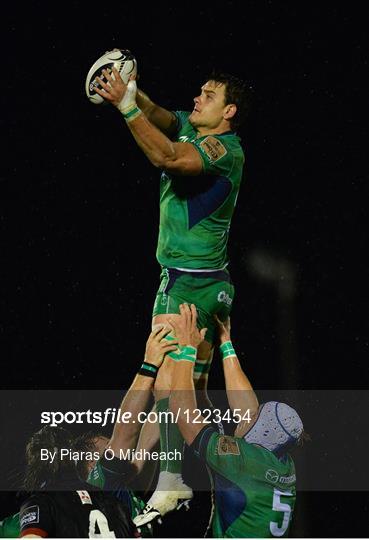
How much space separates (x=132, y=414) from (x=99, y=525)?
59 centimetres

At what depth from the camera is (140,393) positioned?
4.92 meters

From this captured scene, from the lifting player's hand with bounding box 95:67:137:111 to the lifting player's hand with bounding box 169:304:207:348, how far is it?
38.9 inches

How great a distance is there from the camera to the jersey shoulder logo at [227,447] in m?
4.70

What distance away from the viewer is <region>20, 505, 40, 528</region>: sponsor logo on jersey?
441 centimetres

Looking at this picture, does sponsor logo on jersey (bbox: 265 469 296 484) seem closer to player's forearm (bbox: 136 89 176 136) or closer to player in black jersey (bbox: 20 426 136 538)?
player in black jersey (bbox: 20 426 136 538)

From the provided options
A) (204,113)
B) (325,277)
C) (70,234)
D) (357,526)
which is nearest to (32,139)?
(70,234)

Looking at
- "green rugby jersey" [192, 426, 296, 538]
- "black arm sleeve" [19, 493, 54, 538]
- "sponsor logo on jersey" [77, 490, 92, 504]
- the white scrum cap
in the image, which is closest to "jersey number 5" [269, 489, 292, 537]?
"green rugby jersey" [192, 426, 296, 538]

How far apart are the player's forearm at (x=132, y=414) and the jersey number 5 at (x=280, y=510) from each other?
730 millimetres

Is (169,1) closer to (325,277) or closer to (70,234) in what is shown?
(70,234)

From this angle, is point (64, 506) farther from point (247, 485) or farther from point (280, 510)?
point (280, 510)

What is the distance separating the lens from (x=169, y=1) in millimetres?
7832

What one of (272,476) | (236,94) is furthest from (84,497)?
(236,94)

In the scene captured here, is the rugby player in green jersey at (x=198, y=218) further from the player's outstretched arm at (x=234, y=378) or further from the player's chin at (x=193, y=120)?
the player's outstretched arm at (x=234, y=378)

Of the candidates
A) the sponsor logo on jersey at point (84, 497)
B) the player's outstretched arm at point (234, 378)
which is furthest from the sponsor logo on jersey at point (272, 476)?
the sponsor logo on jersey at point (84, 497)
